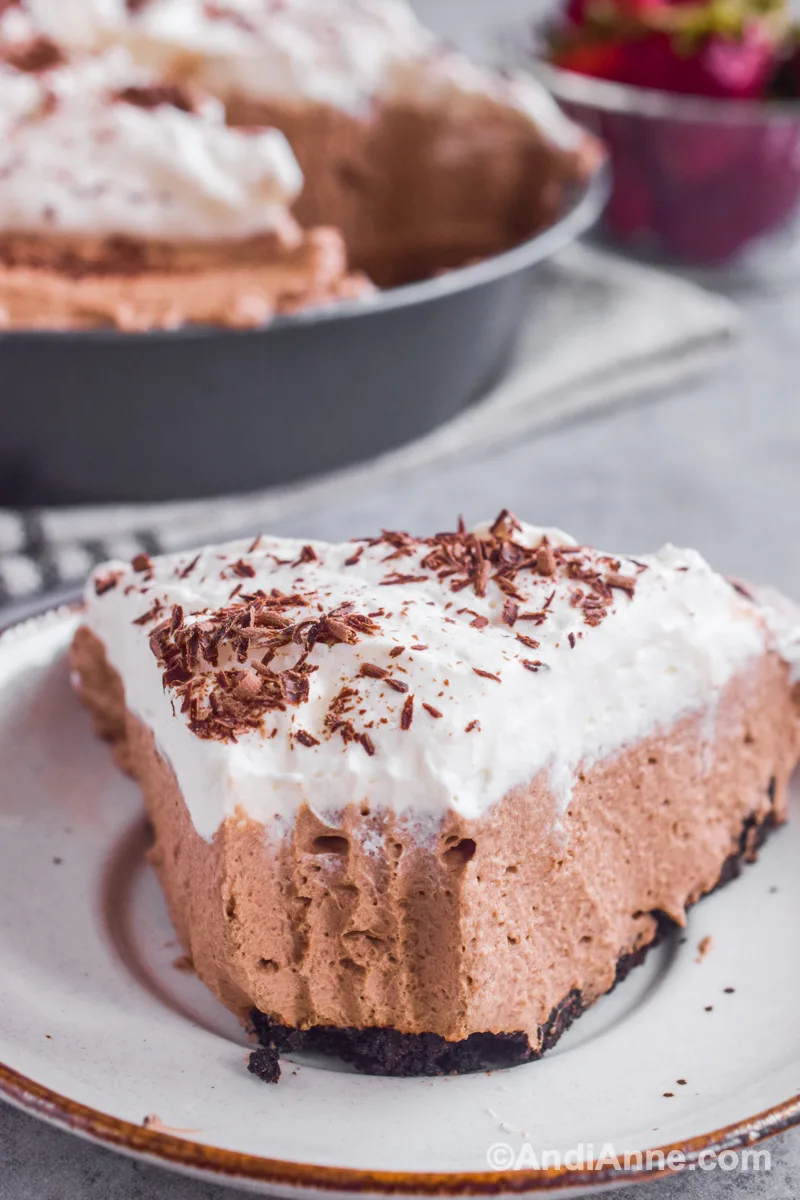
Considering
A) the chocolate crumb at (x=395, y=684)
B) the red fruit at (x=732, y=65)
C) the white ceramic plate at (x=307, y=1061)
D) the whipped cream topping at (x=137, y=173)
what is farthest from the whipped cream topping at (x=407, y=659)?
the red fruit at (x=732, y=65)

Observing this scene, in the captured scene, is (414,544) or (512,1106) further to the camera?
(414,544)

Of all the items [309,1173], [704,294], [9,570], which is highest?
[309,1173]

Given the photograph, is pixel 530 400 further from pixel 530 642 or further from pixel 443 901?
pixel 443 901

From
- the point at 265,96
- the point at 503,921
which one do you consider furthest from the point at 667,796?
the point at 265,96

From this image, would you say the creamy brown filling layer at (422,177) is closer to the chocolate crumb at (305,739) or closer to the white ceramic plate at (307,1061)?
the white ceramic plate at (307,1061)

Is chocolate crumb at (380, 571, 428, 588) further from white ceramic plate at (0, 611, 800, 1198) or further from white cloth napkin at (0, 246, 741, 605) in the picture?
white cloth napkin at (0, 246, 741, 605)

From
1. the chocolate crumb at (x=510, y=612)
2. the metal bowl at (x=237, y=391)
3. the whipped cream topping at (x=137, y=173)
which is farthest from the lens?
the whipped cream topping at (x=137, y=173)

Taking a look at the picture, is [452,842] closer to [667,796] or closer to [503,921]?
[503,921]
